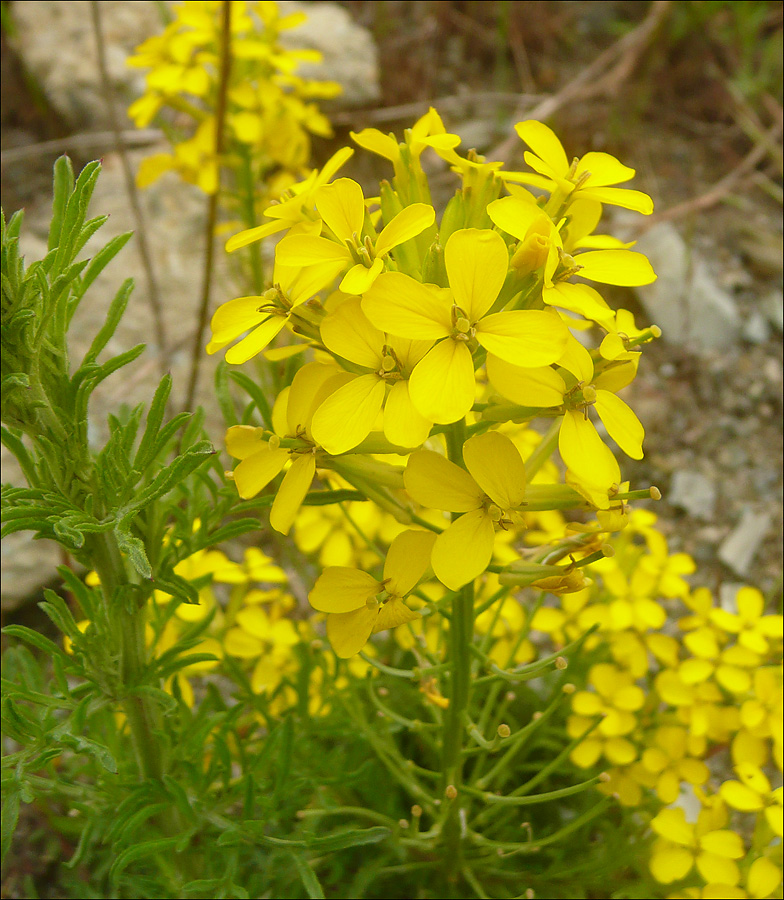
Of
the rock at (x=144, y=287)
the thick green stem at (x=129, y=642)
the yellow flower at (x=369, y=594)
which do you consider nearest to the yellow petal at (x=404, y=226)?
the yellow flower at (x=369, y=594)

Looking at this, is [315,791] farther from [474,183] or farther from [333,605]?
[474,183]

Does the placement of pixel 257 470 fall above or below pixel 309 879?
above

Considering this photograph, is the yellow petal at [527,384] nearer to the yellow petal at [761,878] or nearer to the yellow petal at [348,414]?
the yellow petal at [348,414]

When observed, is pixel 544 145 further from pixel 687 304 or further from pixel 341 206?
pixel 687 304

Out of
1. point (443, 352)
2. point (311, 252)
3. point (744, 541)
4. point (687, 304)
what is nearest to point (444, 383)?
point (443, 352)

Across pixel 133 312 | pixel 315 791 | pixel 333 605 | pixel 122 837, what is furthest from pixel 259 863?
pixel 133 312

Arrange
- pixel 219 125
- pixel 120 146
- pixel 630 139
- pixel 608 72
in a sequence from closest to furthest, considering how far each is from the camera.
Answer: pixel 219 125
pixel 120 146
pixel 630 139
pixel 608 72
